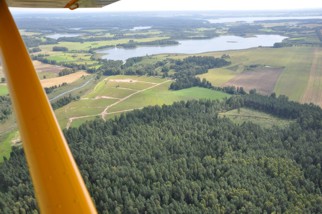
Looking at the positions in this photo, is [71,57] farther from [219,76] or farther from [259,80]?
[259,80]

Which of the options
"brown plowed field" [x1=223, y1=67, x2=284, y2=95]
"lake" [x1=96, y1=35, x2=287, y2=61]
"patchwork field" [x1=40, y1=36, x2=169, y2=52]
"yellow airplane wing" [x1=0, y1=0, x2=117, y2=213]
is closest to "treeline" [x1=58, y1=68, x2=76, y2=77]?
"lake" [x1=96, y1=35, x2=287, y2=61]

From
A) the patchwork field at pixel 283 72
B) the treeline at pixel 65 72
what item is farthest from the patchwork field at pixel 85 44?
the patchwork field at pixel 283 72

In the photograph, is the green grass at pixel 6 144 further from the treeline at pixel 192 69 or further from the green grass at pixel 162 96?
the treeline at pixel 192 69

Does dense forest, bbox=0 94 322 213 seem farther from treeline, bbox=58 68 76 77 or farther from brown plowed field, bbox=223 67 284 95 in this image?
treeline, bbox=58 68 76 77

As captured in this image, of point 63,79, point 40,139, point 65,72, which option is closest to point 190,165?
point 40,139

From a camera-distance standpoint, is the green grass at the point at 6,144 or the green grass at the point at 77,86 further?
the green grass at the point at 77,86
